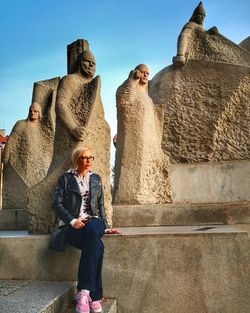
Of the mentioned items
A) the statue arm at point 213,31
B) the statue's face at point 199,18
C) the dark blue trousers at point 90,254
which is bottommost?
the dark blue trousers at point 90,254

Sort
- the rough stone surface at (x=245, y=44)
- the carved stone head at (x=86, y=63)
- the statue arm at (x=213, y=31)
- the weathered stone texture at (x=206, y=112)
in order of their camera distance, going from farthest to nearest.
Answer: the rough stone surface at (x=245, y=44) → the statue arm at (x=213, y=31) → the weathered stone texture at (x=206, y=112) → the carved stone head at (x=86, y=63)

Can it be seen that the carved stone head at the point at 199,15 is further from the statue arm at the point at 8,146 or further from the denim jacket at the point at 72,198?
the denim jacket at the point at 72,198

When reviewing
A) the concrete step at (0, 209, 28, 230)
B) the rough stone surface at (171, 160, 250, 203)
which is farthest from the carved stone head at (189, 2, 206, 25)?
the concrete step at (0, 209, 28, 230)

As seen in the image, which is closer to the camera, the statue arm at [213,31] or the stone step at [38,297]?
the stone step at [38,297]

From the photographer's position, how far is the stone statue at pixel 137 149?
5.51 m

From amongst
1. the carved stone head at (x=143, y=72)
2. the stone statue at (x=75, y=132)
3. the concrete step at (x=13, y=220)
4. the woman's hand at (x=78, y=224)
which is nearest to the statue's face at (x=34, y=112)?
the concrete step at (x=13, y=220)

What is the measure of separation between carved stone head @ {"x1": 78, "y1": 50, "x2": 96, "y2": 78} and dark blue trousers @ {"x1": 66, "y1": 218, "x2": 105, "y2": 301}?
210 centimetres

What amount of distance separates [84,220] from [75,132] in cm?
127

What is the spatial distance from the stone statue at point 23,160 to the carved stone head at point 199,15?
4.23 meters

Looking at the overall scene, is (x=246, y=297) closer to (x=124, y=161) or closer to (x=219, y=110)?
Answer: (x=124, y=161)

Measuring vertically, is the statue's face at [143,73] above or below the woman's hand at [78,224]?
above

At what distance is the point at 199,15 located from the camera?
9188 mm

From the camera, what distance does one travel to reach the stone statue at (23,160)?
8.31m

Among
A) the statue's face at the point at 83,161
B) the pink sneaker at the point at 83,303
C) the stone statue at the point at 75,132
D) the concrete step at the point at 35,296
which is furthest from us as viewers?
the stone statue at the point at 75,132
